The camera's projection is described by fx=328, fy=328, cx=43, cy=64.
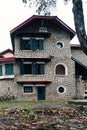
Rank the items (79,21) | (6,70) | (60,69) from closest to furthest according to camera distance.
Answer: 1. (79,21)
2. (6,70)
3. (60,69)

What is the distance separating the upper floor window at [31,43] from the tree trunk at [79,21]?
22.6 meters

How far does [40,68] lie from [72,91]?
4.80 meters

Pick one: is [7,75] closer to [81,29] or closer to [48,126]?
[81,29]

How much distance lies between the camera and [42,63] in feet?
128

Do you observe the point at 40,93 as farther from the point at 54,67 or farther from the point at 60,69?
the point at 60,69

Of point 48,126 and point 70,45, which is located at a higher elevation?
point 70,45

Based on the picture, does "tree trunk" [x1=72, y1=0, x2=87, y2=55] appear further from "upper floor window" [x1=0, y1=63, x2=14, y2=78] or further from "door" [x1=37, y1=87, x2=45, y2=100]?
"upper floor window" [x1=0, y1=63, x2=14, y2=78]

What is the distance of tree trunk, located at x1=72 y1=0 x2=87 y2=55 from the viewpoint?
51.8ft

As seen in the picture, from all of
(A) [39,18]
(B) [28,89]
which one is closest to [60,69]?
(B) [28,89]

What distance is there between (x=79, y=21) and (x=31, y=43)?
22.8 meters

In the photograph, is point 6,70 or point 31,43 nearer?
point 31,43

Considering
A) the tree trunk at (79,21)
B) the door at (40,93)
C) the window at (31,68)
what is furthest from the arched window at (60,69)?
the tree trunk at (79,21)

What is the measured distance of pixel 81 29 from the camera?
51.8 ft

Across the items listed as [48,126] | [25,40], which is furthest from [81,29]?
[25,40]
